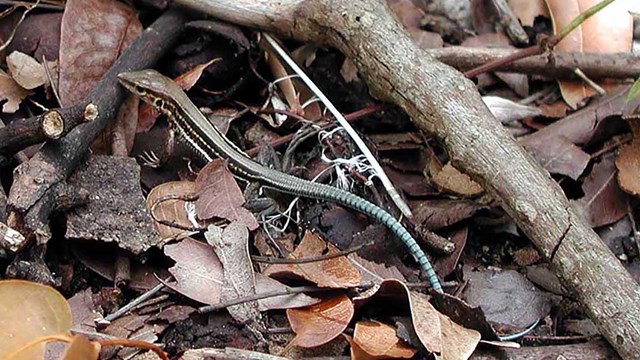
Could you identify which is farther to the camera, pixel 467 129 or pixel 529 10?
pixel 529 10

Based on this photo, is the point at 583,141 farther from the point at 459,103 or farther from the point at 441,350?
the point at 441,350

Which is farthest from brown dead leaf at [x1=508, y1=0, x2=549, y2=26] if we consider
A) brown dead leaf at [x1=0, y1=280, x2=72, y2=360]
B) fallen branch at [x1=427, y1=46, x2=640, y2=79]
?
brown dead leaf at [x1=0, y1=280, x2=72, y2=360]

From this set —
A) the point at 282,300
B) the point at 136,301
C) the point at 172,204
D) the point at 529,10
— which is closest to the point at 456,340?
the point at 282,300

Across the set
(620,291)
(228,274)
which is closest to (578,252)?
(620,291)

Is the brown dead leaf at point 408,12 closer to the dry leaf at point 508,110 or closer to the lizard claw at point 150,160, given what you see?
the dry leaf at point 508,110

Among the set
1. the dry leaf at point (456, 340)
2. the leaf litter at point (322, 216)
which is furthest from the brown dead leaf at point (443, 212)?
the dry leaf at point (456, 340)

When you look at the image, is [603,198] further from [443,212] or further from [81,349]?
[81,349]
